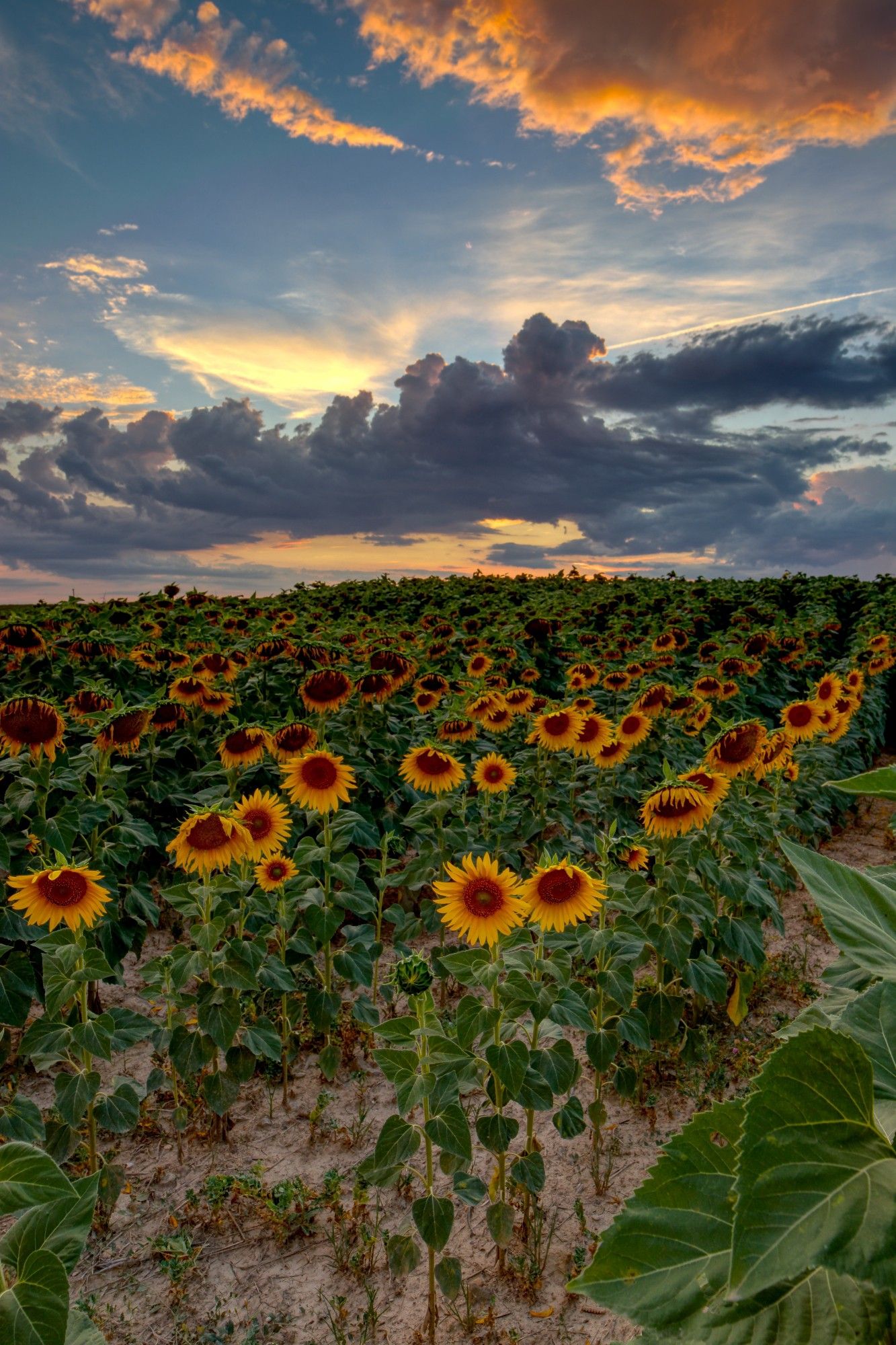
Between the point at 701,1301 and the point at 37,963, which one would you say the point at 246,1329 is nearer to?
the point at 37,963

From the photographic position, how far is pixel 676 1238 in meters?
0.75

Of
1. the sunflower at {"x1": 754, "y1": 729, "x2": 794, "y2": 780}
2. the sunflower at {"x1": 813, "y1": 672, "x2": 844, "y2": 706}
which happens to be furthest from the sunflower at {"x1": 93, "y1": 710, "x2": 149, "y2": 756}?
the sunflower at {"x1": 813, "y1": 672, "x2": 844, "y2": 706}

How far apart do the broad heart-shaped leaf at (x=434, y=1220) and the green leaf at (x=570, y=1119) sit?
0.71 m

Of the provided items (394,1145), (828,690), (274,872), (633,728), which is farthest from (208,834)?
(828,690)

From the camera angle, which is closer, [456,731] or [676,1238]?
[676,1238]

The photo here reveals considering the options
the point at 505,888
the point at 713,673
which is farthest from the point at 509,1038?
the point at 713,673

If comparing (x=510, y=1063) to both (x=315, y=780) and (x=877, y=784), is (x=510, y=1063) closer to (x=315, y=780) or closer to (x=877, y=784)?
(x=315, y=780)

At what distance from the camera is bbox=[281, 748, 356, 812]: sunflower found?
439 centimetres

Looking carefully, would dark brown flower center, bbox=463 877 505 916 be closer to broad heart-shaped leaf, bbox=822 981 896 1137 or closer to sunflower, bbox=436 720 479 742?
broad heart-shaped leaf, bbox=822 981 896 1137

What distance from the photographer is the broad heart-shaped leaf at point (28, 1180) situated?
3.34ft

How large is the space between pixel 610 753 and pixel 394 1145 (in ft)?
11.1

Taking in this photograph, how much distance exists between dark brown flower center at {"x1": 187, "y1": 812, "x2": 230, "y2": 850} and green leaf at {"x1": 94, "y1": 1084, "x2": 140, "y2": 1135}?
39.6 inches

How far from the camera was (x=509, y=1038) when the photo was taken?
3074 mm

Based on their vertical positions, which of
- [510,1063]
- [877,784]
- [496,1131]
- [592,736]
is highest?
[877,784]
